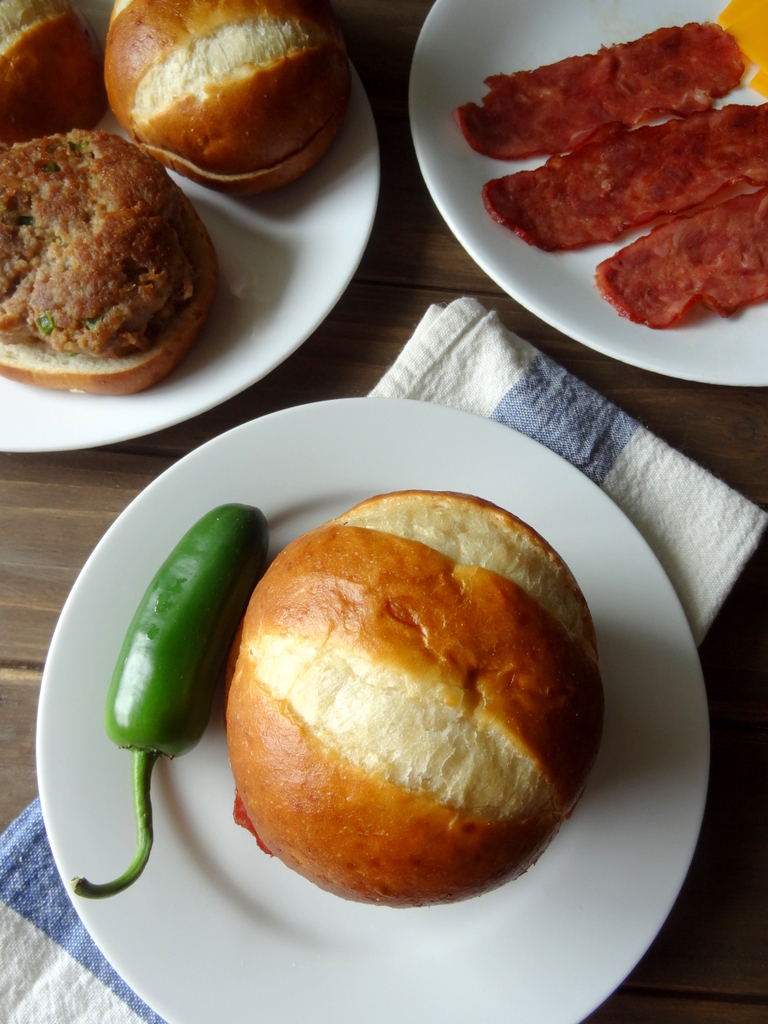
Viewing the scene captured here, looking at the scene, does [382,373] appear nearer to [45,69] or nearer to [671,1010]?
[45,69]

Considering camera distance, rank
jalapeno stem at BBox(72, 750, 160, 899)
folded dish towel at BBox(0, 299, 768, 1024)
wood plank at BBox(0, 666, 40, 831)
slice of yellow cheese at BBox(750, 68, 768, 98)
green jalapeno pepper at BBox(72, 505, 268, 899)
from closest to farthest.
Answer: jalapeno stem at BBox(72, 750, 160, 899) → green jalapeno pepper at BBox(72, 505, 268, 899) → folded dish towel at BBox(0, 299, 768, 1024) → wood plank at BBox(0, 666, 40, 831) → slice of yellow cheese at BBox(750, 68, 768, 98)

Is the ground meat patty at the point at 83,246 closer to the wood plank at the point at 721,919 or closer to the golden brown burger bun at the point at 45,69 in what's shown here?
the golden brown burger bun at the point at 45,69

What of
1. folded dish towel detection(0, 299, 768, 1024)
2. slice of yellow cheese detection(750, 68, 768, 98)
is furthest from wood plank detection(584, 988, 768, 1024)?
slice of yellow cheese detection(750, 68, 768, 98)

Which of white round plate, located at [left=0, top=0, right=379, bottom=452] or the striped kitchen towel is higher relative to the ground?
white round plate, located at [left=0, top=0, right=379, bottom=452]

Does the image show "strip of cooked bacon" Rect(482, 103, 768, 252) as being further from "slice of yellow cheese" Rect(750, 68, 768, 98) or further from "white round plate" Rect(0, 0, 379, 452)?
"white round plate" Rect(0, 0, 379, 452)

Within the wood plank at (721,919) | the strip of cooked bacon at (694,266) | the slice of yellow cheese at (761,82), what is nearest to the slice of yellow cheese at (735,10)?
the slice of yellow cheese at (761,82)

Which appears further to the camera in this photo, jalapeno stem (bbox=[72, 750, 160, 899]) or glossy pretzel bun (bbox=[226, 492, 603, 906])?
jalapeno stem (bbox=[72, 750, 160, 899])
